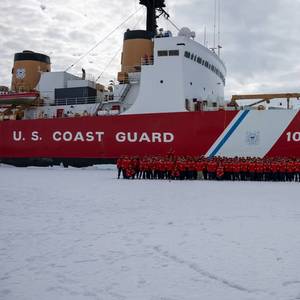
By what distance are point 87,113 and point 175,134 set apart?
4749 mm

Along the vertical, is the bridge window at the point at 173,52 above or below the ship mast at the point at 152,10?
below

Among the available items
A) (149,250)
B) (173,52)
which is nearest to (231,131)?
(173,52)

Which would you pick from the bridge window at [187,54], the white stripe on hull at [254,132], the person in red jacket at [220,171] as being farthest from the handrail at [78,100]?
the person in red jacket at [220,171]

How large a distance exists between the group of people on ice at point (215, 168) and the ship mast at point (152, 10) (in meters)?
10.4

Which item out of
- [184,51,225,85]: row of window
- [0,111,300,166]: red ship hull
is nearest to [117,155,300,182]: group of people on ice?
[0,111,300,166]: red ship hull

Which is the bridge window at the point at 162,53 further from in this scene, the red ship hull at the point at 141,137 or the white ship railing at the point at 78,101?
the white ship railing at the point at 78,101

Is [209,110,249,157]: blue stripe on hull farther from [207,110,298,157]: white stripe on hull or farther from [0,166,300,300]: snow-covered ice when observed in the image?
[0,166,300,300]: snow-covered ice

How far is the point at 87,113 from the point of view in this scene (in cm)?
1867

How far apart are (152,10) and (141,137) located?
8989 millimetres

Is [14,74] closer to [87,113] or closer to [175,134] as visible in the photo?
[87,113]

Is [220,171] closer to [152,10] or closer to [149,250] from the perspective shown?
[149,250]

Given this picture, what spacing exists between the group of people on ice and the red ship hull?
6.34 feet

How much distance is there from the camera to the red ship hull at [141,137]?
15289 mm

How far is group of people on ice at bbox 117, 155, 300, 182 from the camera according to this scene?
12758mm
